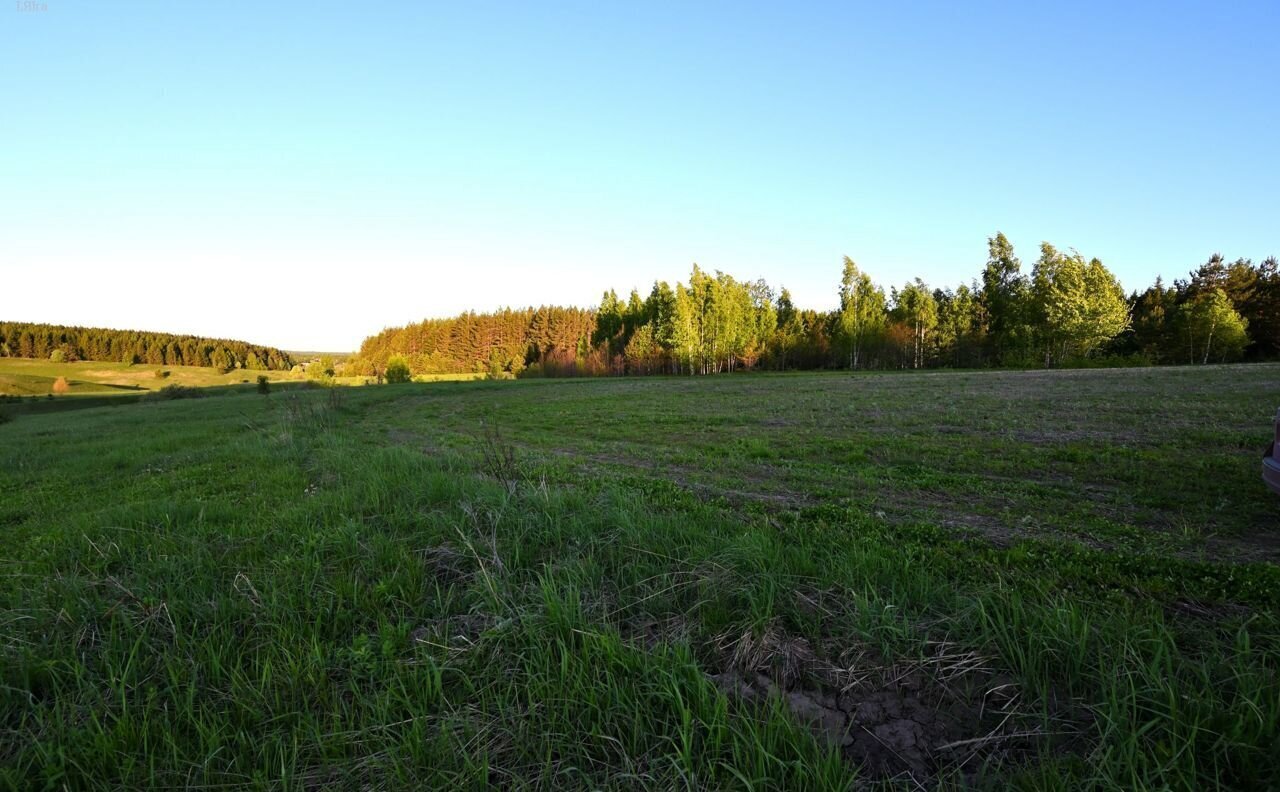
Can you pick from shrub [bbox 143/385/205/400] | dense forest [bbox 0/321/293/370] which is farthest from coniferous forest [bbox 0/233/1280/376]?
shrub [bbox 143/385/205/400]

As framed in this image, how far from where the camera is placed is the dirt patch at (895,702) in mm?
2270

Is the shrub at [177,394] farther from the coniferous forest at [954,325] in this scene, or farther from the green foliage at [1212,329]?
the green foliage at [1212,329]

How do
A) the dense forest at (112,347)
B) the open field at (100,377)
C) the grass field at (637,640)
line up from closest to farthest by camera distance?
the grass field at (637,640)
the open field at (100,377)
the dense forest at (112,347)

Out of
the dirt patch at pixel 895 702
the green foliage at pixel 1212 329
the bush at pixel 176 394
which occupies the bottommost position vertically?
the bush at pixel 176 394

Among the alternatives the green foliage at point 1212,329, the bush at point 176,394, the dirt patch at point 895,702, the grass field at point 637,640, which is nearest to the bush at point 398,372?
the bush at point 176,394

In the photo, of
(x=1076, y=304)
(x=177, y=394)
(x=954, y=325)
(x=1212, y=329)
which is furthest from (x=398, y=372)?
(x=1212, y=329)

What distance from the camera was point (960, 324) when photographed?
62.3 m

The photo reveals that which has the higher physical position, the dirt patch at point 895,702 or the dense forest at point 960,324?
the dense forest at point 960,324

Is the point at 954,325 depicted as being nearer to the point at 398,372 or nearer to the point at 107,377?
the point at 398,372

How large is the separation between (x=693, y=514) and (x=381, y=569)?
128 inches

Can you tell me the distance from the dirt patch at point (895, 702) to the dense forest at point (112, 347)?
13918 cm

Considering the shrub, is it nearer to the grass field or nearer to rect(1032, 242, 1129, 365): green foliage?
the grass field

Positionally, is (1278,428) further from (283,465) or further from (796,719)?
(283,465)

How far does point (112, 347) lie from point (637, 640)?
157 meters
